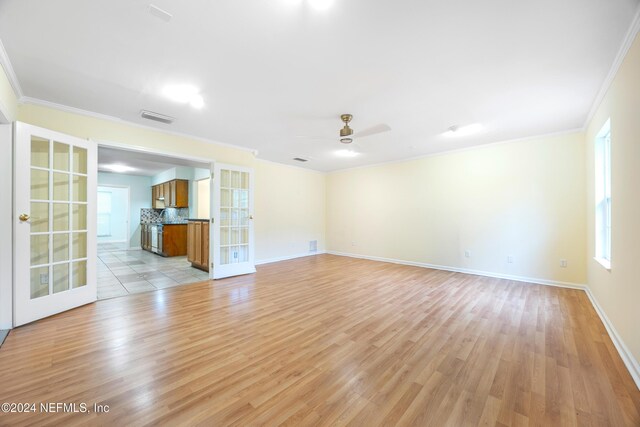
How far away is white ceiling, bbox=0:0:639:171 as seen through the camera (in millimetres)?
1713

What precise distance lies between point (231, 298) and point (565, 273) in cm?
530

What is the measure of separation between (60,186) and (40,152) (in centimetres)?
42

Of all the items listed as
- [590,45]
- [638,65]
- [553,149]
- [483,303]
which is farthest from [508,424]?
[553,149]

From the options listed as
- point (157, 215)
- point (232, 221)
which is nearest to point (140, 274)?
point (232, 221)

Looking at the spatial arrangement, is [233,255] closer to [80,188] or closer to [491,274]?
[80,188]

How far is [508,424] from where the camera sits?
1.41 meters

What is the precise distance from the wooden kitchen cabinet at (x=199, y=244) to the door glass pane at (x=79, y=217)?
2.08 m

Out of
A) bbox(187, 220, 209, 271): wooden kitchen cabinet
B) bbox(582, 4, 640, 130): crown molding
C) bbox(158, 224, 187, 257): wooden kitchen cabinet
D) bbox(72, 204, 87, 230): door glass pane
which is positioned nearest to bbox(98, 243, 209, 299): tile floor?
bbox(187, 220, 209, 271): wooden kitchen cabinet

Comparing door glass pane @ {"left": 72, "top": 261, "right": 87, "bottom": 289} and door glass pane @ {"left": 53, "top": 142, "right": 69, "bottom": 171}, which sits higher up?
door glass pane @ {"left": 53, "top": 142, "right": 69, "bottom": 171}

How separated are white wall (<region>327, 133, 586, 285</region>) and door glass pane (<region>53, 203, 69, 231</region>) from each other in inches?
227

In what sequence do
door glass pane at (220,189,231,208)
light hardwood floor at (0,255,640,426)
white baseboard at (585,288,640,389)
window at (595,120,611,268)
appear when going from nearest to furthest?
light hardwood floor at (0,255,640,426)
white baseboard at (585,288,640,389)
window at (595,120,611,268)
door glass pane at (220,189,231,208)

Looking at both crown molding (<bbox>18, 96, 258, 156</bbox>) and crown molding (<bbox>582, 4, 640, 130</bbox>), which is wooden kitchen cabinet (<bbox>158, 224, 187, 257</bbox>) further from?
crown molding (<bbox>582, 4, 640, 130</bbox>)

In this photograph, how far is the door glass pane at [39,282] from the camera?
276 centimetres

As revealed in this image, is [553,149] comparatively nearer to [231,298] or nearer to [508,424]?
[508,424]
